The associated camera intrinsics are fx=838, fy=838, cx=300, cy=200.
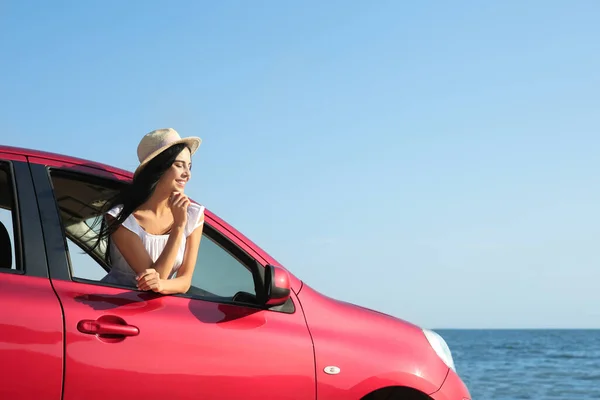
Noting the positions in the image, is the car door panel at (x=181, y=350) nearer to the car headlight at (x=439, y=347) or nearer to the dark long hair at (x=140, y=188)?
the dark long hair at (x=140, y=188)

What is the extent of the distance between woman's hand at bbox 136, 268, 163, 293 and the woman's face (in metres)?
0.53

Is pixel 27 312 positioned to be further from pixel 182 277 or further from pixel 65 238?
pixel 182 277

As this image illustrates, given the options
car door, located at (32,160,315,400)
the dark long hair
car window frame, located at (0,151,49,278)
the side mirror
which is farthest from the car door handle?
the side mirror

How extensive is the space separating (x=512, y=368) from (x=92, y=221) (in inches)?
1457

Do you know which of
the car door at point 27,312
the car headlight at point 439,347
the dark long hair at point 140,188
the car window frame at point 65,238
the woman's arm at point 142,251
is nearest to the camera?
the car door at point 27,312

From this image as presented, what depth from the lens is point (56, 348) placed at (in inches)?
123

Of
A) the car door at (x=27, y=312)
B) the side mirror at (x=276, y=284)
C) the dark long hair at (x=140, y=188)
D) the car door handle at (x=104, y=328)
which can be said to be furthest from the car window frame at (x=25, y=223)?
the side mirror at (x=276, y=284)

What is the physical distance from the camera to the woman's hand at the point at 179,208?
3.64 meters

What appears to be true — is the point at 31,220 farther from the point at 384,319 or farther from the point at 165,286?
the point at 384,319

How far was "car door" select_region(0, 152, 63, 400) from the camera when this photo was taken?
3.04 meters

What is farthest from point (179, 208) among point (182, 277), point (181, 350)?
point (181, 350)

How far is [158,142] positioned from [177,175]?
18cm

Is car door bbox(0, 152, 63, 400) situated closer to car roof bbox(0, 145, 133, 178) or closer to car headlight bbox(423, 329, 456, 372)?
car roof bbox(0, 145, 133, 178)

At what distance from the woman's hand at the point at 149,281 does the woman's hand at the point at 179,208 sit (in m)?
0.29
